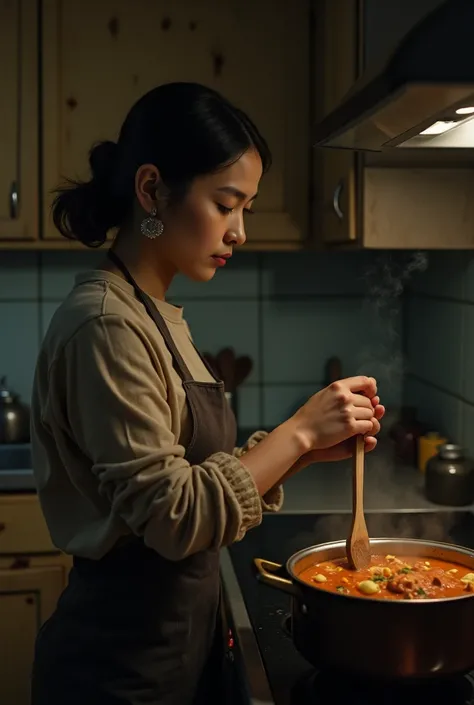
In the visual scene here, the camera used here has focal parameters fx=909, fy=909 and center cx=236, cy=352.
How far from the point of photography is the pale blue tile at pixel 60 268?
9.03 ft

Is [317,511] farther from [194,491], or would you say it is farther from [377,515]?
[194,491]

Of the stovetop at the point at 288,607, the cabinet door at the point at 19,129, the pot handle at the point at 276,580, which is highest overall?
the cabinet door at the point at 19,129

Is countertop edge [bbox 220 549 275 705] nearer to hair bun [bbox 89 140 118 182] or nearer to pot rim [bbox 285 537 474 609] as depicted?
pot rim [bbox 285 537 474 609]

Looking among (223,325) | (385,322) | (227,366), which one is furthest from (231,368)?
(385,322)

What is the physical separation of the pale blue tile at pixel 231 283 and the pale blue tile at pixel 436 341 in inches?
19.5

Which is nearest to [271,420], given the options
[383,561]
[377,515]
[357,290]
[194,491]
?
[357,290]

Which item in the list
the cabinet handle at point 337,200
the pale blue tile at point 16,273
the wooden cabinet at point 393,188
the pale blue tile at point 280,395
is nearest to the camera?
the wooden cabinet at point 393,188

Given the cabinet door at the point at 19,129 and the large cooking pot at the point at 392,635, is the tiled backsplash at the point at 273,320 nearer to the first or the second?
the cabinet door at the point at 19,129

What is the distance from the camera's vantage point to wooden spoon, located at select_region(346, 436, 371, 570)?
1218 mm

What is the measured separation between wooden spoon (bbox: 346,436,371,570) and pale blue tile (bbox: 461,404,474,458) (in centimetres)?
101

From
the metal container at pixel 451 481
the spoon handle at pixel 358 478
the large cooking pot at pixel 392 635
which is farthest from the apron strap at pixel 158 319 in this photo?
the metal container at pixel 451 481

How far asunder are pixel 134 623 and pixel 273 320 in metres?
1.70

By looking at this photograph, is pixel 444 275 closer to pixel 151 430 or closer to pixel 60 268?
pixel 60 268

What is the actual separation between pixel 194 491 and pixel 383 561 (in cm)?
36
